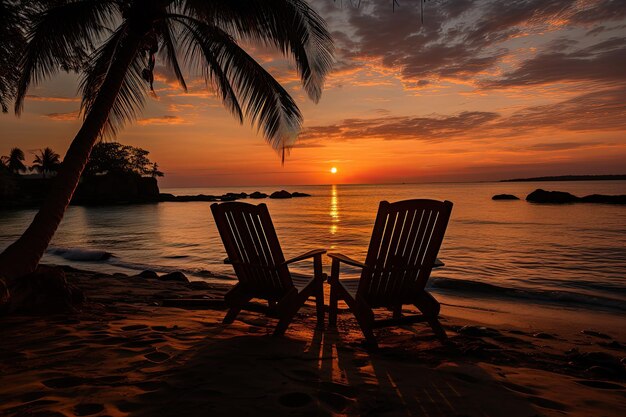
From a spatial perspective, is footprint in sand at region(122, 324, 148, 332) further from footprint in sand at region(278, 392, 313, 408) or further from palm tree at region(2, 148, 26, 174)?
palm tree at region(2, 148, 26, 174)

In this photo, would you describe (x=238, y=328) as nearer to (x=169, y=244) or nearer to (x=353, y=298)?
(x=353, y=298)

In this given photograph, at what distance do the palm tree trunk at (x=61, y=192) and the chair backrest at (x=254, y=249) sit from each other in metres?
2.13

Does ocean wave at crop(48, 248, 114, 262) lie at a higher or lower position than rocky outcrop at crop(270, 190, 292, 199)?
lower

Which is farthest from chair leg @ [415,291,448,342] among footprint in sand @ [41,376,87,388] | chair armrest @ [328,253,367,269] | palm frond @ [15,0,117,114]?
palm frond @ [15,0,117,114]

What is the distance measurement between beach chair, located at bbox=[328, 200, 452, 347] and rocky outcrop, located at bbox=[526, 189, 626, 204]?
1815 inches

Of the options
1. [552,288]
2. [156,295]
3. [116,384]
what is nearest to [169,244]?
[156,295]

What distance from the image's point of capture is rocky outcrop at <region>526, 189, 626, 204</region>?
4019 cm

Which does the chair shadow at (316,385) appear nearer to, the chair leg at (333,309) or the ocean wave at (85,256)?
the chair leg at (333,309)

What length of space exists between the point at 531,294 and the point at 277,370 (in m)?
7.06

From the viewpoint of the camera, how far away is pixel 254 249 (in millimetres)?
3682

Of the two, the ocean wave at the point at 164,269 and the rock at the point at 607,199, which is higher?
the rock at the point at 607,199

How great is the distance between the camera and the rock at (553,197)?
4165 centimetres

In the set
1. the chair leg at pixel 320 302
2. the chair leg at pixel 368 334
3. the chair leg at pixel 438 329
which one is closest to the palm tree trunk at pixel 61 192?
the chair leg at pixel 320 302

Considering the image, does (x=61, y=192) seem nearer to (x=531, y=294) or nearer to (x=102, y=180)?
(x=531, y=294)
